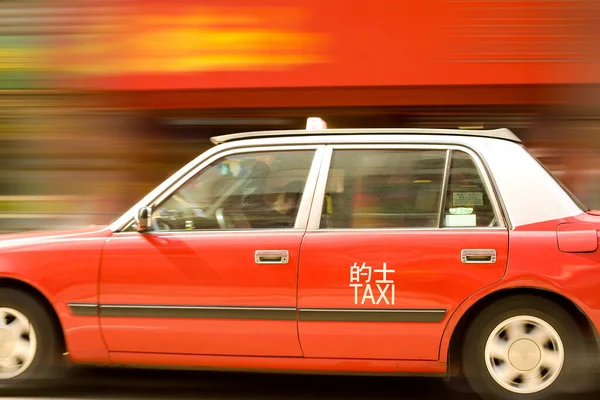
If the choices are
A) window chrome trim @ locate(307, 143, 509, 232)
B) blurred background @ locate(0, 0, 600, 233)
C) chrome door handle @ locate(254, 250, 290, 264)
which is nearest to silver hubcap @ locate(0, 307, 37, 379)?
chrome door handle @ locate(254, 250, 290, 264)

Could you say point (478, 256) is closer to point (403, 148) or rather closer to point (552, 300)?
point (552, 300)

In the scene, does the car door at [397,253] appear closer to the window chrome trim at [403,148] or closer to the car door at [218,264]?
the window chrome trim at [403,148]

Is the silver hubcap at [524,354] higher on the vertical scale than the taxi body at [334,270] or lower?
lower

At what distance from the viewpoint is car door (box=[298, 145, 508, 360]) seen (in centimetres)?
380

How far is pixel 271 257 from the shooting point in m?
3.93

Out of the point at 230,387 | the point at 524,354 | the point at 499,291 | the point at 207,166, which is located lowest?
the point at 230,387

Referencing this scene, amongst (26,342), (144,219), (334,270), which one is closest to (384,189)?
(334,270)

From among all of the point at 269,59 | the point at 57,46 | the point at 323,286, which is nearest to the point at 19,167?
the point at 57,46

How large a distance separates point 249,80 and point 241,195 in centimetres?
347

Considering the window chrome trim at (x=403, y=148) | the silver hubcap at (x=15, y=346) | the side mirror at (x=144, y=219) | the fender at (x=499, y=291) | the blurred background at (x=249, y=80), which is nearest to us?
the fender at (x=499, y=291)

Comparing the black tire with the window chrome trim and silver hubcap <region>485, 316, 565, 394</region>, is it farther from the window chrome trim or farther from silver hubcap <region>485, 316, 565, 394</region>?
the window chrome trim

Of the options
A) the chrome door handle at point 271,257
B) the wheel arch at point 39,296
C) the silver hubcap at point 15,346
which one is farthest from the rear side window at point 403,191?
the silver hubcap at point 15,346

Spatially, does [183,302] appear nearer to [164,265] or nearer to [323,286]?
[164,265]

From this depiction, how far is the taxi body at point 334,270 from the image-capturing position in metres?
3.78
